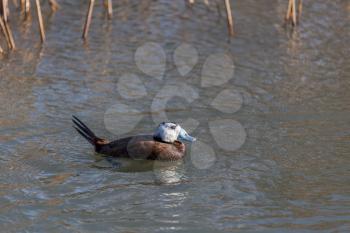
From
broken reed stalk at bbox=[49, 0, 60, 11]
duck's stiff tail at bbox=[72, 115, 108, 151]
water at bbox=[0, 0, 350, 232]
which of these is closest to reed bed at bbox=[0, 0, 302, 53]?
broken reed stalk at bbox=[49, 0, 60, 11]

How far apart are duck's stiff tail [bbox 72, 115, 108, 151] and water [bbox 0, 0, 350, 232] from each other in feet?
0.43

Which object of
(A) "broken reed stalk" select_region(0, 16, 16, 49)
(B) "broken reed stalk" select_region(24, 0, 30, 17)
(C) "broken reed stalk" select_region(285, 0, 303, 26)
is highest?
(B) "broken reed stalk" select_region(24, 0, 30, 17)

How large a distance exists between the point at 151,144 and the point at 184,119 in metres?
1.05

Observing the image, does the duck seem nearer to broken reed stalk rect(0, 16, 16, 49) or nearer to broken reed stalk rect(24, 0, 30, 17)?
broken reed stalk rect(0, 16, 16, 49)

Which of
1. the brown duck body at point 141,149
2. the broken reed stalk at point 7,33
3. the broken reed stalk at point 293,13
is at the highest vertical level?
the broken reed stalk at point 293,13

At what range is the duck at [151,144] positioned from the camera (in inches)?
318

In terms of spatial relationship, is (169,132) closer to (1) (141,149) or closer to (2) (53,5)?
(1) (141,149)

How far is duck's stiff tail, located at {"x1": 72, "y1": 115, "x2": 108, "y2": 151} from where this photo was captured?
822 cm

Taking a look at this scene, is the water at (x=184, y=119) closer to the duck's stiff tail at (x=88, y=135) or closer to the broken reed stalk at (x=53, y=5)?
the duck's stiff tail at (x=88, y=135)

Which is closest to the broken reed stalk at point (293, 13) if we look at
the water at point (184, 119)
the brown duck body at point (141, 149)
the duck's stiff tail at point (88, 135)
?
the water at point (184, 119)

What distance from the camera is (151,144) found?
8117 millimetres

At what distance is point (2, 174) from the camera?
24.5 feet

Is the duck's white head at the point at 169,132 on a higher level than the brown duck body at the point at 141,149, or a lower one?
higher

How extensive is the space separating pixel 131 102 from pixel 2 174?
7.93 ft
